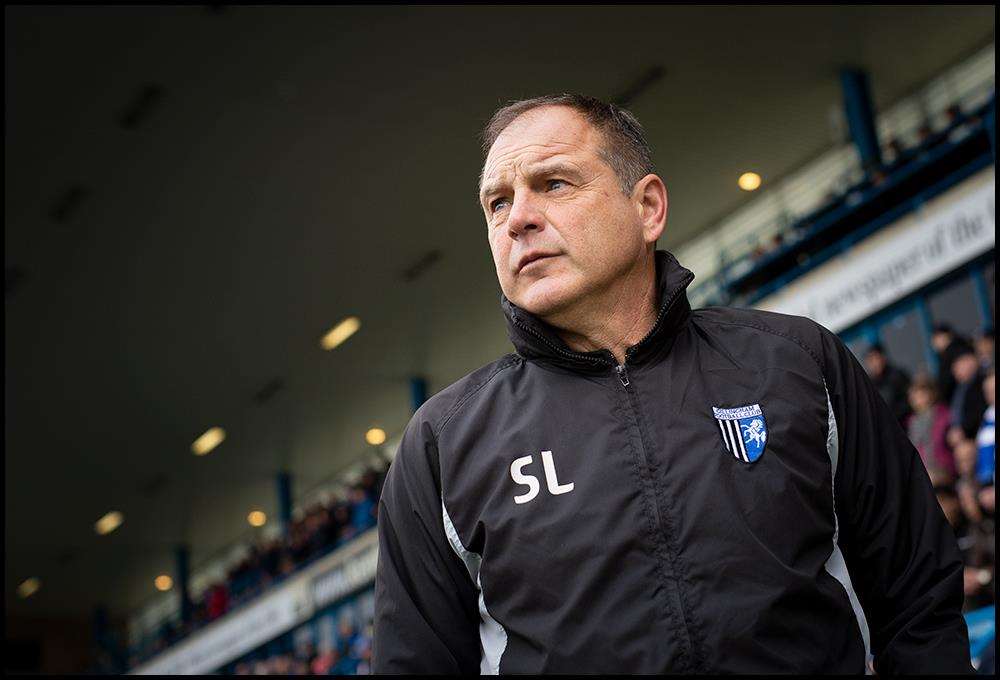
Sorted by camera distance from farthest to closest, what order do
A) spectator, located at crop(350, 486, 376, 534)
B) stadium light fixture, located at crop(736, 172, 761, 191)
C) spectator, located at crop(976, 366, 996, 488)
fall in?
1. spectator, located at crop(350, 486, 376, 534)
2. stadium light fixture, located at crop(736, 172, 761, 191)
3. spectator, located at crop(976, 366, 996, 488)

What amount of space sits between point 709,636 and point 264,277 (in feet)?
51.2

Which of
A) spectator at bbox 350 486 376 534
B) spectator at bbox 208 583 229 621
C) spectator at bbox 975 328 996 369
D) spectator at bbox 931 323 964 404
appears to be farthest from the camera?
spectator at bbox 208 583 229 621

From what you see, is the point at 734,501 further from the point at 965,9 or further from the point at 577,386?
the point at 965,9

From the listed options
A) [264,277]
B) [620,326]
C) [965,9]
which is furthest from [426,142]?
A: [620,326]

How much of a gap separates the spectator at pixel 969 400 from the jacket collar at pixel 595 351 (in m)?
6.01

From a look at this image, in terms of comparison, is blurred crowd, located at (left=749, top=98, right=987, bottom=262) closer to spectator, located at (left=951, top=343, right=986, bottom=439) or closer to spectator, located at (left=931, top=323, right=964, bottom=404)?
spectator, located at (left=931, top=323, right=964, bottom=404)

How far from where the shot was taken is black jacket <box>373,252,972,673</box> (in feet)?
4.95

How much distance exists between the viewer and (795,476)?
1.60 m

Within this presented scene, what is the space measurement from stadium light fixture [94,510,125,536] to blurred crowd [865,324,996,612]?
19276 mm

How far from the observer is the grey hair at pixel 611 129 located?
A: 1.89m

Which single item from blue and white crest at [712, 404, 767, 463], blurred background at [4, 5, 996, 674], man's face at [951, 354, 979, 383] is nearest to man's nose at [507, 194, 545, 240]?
blue and white crest at [712, 404, 767, 463]

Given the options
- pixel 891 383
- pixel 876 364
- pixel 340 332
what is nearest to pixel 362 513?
pixel 340 332

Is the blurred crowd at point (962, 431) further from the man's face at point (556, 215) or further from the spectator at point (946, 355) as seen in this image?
the man's face at point (556, 215)

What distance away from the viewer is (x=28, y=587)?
93.1ft
